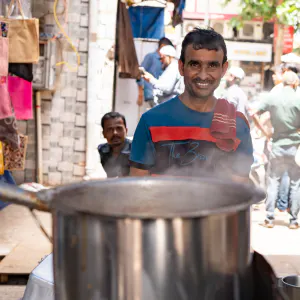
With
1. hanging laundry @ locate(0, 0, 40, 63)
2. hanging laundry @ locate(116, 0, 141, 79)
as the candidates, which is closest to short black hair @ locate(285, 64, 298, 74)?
hanging laundry @ locate(0, 0, 40, 63)

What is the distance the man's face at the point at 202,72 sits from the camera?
1.96 metres

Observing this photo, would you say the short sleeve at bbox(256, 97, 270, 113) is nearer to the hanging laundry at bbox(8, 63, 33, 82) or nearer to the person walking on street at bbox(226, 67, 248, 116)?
the person walking on street at bbox(226, 67, 248, 116)

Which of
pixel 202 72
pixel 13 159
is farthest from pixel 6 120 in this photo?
pixel 202 72

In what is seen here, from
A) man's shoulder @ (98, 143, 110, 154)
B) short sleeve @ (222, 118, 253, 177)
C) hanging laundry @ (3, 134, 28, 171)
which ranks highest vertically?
Answer: short sleeve @ (222, 118, 253, 177)

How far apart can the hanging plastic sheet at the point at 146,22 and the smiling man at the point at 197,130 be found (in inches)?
360

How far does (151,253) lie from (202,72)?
1.15m

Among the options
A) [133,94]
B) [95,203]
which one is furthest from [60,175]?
[95,203]

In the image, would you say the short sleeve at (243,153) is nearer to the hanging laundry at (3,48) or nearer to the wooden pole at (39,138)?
the hanging laundry at (3,48)

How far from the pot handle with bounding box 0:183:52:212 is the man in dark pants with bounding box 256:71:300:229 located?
5048 mm

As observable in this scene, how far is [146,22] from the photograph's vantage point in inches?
434

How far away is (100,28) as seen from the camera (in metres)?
7.37

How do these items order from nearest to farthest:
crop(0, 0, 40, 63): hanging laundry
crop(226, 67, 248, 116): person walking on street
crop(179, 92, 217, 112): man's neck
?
crop(179, 92, 217, 112): man's neck, crop(0, 0, 40, 63): hanging laundry, crop(226, 67, 248, 116): person walking on street

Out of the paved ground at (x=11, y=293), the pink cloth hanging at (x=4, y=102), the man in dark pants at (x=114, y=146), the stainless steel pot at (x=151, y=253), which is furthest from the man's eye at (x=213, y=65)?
the pink cloth hanging at (x=4, y=102)

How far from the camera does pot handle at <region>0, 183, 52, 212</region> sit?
107cm
